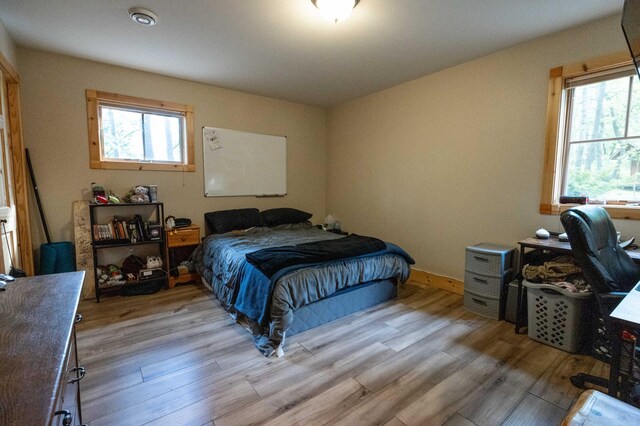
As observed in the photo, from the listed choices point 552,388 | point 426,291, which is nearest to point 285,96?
point 426,291

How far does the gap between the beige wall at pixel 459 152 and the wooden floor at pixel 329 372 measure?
3.34 ft

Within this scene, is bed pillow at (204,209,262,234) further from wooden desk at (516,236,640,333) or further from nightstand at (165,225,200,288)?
wooden desk at (516,236,640,333)

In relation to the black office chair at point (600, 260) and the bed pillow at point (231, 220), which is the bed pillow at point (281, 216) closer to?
the bed pillow at point (231, 220)

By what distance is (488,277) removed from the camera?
271cm

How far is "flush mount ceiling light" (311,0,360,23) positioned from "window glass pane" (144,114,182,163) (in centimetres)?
247

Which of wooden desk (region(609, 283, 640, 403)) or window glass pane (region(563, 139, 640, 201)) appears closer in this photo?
wooden desk (region(609, 283, 640, 403))

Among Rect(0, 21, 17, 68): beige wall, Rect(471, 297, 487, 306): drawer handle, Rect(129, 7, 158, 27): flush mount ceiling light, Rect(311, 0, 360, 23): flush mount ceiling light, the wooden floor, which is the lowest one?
the wooden floor

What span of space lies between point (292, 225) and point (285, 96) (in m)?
1.94

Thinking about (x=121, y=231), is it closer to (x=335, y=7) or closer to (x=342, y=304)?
(x=342, y=304)

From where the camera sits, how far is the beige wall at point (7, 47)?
2.36m

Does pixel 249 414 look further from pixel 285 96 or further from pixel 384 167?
pixel 285 96

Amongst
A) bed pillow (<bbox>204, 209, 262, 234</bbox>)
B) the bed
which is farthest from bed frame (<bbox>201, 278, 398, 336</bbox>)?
bed pillow (<bbox>204, 209, 262, 234</bbox>)

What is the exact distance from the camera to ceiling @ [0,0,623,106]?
2170 mm

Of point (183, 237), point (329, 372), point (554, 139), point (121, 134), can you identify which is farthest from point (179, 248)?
point (554, 139)
